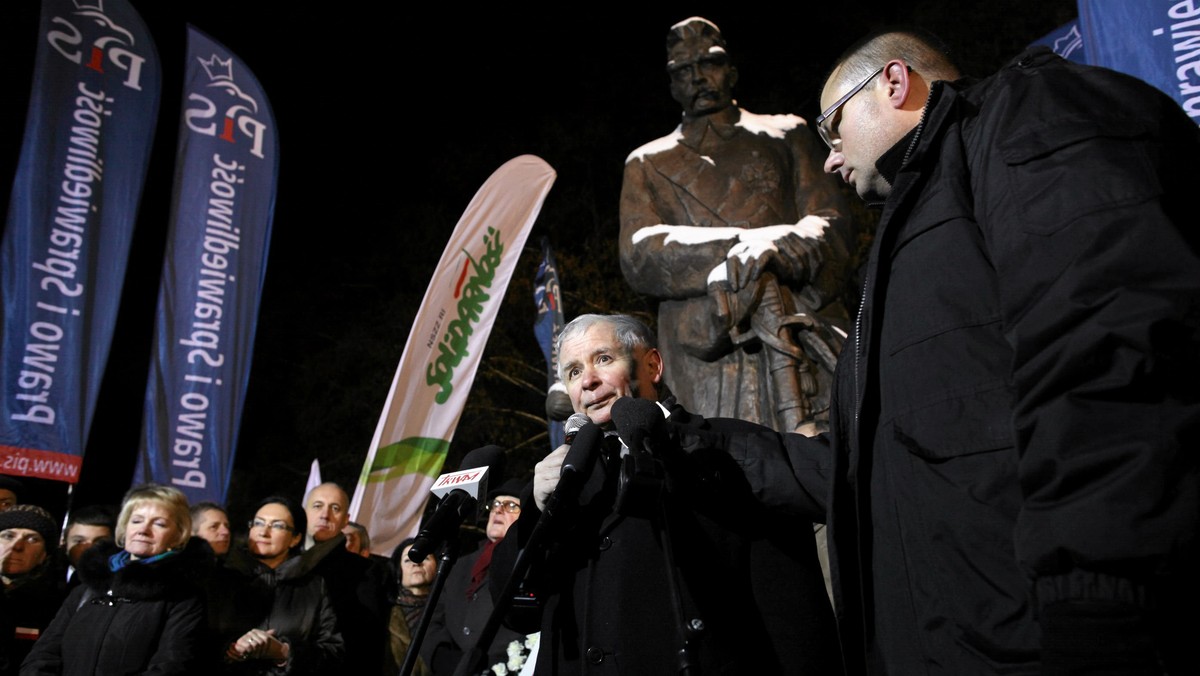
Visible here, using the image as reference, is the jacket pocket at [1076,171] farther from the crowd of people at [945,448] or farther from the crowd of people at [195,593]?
the crowd of people at [195,593]

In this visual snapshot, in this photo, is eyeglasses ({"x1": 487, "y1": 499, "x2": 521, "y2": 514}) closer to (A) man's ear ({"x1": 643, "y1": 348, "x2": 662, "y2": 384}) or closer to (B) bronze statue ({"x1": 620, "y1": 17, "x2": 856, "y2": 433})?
(B) bronze statue ({"x1": 620, "y1": 17, "x2": 856, "y2": 433})

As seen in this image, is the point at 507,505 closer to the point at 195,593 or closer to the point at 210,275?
the point at 195,593

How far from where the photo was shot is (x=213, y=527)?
7.23 metres

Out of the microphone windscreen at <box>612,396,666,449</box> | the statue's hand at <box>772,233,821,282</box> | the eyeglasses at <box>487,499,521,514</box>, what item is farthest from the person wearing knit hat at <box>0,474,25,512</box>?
the microphone windscreen at <box>612,396,666,449</box>

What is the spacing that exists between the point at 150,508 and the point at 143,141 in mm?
4899

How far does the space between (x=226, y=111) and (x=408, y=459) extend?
12.3 ft

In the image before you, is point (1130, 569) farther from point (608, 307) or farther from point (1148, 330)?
point (608, 307)

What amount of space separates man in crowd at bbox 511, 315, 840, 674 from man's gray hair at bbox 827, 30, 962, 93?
3.33ft

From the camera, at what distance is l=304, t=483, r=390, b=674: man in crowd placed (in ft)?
20.8

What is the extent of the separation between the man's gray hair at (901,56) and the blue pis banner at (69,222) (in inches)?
286

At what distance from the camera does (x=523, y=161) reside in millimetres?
10500

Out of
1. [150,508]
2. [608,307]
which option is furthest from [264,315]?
[150,508]

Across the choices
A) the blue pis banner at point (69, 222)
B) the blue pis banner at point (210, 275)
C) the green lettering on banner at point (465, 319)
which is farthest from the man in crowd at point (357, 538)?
the blue pis banner at point (69, 222)

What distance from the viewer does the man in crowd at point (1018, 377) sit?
1428mm
